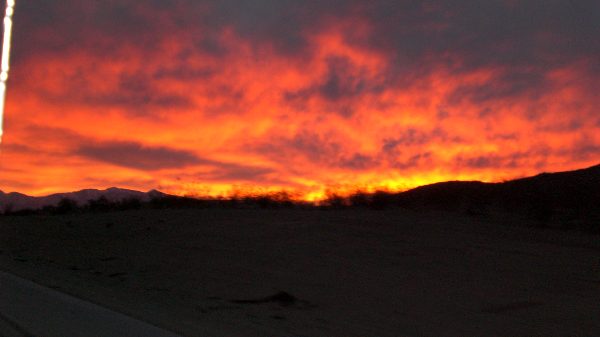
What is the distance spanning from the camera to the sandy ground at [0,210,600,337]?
9.95 meters

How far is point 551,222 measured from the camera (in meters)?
20.7

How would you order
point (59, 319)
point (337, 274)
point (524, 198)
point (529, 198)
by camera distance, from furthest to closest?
point (524, 198) → point (529, 198) → point (337, 274) → point (59, 319)

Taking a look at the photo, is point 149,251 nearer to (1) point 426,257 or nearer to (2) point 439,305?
(1) point 426,257

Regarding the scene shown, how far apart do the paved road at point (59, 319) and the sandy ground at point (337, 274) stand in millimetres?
551

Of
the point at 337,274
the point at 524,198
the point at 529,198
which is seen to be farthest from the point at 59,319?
the point at 524,198

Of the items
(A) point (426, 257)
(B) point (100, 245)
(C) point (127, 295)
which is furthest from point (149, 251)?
(A) point (426, 257)

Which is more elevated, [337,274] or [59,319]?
[337,274]

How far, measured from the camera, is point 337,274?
13.8 m

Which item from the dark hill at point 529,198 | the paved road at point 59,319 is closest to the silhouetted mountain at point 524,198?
the dark hill at point 529,198

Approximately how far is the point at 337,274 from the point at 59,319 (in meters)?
6.69

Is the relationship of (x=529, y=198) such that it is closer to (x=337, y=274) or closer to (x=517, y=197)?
(x=517, y=197)

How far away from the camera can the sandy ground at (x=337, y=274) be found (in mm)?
9953

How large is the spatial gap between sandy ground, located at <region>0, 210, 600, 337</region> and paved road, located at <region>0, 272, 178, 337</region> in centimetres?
55

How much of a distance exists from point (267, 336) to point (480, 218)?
569 inches
